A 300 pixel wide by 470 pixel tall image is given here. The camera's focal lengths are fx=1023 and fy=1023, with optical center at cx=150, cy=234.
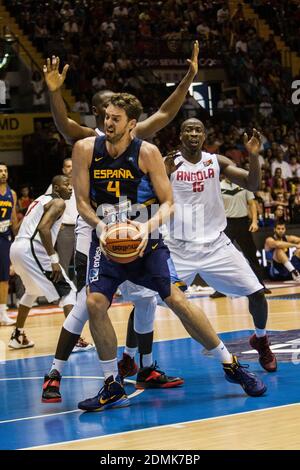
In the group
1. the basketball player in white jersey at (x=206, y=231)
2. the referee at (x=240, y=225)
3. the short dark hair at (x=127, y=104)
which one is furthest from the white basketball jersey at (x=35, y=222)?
the referee at (x=240, y=225)

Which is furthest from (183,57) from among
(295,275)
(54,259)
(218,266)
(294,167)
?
(218,266)

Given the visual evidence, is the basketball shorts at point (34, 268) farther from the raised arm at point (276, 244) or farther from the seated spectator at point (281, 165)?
the seated spectator at point (281, 165)

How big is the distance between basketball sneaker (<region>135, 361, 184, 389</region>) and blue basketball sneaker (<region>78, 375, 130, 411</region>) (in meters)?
0.82

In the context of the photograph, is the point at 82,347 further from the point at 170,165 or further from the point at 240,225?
the point at 240,225

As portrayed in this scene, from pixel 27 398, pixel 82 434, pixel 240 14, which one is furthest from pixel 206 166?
pixel 240 14

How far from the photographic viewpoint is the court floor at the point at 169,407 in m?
5.70

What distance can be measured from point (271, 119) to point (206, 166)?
15335 millimetres

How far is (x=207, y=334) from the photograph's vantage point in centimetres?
700

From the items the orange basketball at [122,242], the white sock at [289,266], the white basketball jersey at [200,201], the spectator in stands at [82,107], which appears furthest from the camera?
the spectator in stands at [82,107]

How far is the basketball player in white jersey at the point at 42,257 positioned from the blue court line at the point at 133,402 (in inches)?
56.3

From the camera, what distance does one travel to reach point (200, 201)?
8453 mm

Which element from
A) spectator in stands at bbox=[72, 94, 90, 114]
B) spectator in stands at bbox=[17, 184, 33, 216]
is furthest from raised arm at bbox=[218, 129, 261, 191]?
spectator in stands at bbox=[72, 94, 90, 114]

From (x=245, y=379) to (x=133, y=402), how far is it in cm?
79

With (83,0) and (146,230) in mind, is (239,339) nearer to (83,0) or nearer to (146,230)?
(146,230)
